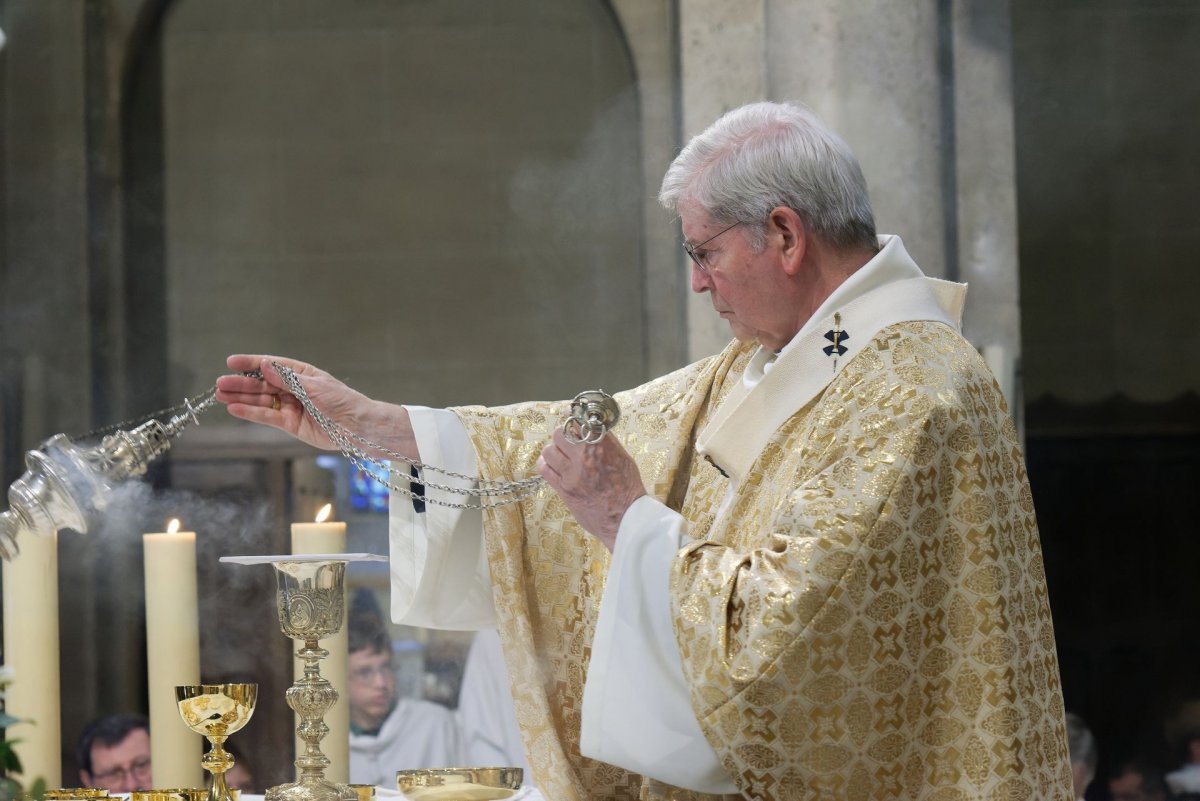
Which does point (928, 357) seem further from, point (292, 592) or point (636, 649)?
point (292, 592)

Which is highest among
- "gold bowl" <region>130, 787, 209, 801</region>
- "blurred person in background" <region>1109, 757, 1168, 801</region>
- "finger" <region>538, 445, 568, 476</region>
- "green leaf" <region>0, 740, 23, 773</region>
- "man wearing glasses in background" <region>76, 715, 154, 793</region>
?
"finger" <region>538, 445, 568, 476</region>

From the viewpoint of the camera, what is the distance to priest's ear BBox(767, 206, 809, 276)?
7.59 ft

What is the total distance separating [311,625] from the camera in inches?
88.9

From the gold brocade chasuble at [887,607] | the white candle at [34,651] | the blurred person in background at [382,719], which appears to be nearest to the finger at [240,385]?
the white candle at [34,651]

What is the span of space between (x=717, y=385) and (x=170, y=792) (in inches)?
47.8

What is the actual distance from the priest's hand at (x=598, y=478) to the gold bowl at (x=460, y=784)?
50 centimetres

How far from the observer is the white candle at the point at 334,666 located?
2.50 metres

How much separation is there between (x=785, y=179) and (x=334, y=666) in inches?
45.4

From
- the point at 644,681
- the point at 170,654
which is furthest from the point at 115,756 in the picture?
the point at 644,681

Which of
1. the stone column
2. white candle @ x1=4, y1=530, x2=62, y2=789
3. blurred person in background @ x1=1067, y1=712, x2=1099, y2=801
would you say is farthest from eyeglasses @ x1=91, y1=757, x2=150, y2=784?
blurred person in background @ x1=1067, y1=712, x2=1099, y2=801

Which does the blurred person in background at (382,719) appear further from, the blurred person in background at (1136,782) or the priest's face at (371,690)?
the blurred person in background at (1136,782)

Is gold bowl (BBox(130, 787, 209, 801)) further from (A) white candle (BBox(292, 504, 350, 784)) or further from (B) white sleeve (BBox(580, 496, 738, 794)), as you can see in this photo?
(B) white sleeve (BBox(580, 496, 738, 794))

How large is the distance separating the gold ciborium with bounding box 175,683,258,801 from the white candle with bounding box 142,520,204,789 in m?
0.14

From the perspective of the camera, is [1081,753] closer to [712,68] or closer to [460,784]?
[712,68]
